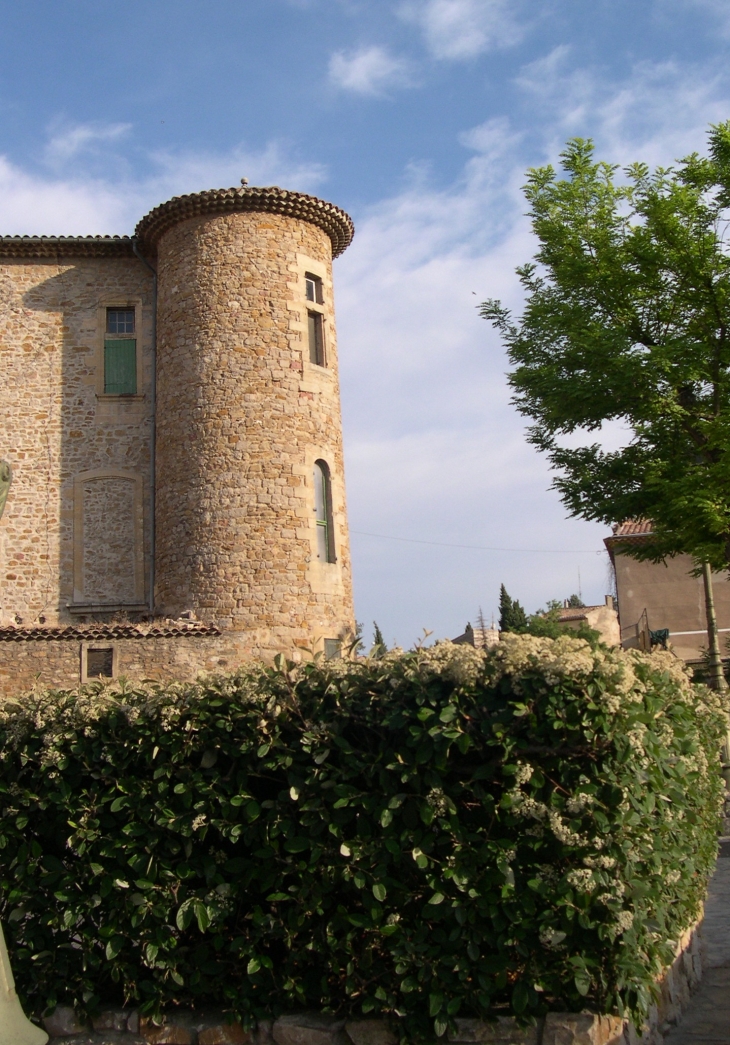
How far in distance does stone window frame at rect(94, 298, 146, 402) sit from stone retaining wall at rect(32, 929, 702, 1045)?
17.2 meters

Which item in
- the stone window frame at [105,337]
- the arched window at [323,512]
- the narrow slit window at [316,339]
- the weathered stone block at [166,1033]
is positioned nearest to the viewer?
the weathered stone block at [166,1033]

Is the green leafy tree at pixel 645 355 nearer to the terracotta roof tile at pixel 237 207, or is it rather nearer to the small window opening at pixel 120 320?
the terracotta roof tile at pixel 237 207

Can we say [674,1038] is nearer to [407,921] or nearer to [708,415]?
[407,921]

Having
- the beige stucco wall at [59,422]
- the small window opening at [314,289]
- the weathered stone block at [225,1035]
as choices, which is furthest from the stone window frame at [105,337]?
the weathered stone block at [225,1035]

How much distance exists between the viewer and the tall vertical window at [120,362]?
21156 millimetres

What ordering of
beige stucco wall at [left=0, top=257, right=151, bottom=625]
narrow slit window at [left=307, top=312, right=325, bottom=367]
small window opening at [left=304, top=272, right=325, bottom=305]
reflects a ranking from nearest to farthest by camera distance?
1. beige stucco wall at [left=0, top=257, right=151, bottom=625]
2. narrow slit window at [left=307, top=312, right=325, bottom=367]
3. small window opening at [left=304, top=272, right=325, bottom=305]

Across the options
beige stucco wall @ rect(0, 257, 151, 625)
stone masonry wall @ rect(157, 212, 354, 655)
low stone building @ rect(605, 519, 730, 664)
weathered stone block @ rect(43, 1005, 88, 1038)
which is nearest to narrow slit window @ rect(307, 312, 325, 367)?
stone masonry wall @ rect(157, 212, 354, 655)

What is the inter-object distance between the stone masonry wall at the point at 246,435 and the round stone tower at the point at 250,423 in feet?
0.09

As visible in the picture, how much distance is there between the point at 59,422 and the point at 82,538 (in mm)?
2688

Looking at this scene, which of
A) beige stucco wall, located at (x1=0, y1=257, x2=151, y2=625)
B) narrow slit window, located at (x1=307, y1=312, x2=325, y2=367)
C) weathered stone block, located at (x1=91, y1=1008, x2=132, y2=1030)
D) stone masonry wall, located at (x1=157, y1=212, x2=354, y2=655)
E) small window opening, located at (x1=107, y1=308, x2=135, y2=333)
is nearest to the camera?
weathered stone block, located at (x1=91, y1=1008, x2=132, y2=1030)

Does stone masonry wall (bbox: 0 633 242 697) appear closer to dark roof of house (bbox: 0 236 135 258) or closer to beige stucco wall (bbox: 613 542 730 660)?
dark roof of house (bbox: 0 236 135 258)

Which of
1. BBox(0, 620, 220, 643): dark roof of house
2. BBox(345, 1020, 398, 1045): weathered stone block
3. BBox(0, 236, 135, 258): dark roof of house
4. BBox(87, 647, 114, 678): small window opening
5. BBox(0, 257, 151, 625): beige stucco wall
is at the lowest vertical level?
BBox(345, 1020, 398, 1045): weathered stone block

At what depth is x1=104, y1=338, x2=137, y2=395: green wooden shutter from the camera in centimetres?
2116

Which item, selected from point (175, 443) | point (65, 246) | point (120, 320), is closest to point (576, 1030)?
point (175, 443)
